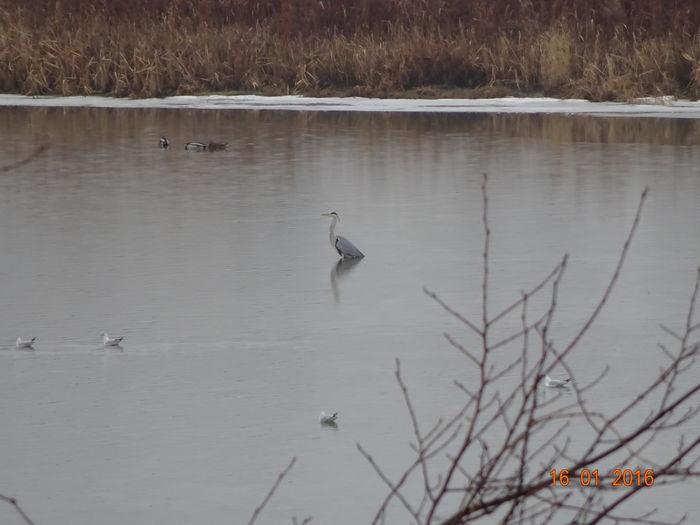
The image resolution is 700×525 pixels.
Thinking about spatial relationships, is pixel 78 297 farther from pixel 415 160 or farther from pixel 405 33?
pixel 405 33

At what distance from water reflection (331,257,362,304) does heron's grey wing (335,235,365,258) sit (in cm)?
4

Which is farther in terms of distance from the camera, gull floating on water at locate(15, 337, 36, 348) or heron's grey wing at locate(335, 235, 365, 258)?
heron's grey wing at locate(335, 235, 365, 258)

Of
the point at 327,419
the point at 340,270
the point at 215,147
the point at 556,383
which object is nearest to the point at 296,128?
the point at 215,147

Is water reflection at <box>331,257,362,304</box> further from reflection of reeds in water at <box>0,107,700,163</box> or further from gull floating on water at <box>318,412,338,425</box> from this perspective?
reflection of reeds in water at <box>0,107,700,163</box>

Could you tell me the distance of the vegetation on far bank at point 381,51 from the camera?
1839 centimetres

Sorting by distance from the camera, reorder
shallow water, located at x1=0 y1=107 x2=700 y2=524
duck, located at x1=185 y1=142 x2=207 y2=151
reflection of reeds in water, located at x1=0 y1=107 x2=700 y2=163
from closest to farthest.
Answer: shallow water, located at x1=0 y1=107 x2=700 y2=524, duck, located at x1=185 y1=142 x2=207 y2=151, reflection of reeds in water, located at x1=0 y1=107 x2=700 y2=163

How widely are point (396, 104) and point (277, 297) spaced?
11.4 m

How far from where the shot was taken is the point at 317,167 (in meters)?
12.5

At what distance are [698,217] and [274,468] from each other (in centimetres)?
567

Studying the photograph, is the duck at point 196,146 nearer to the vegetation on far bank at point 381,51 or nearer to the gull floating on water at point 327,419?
the vegetation on far bank at point 381,51

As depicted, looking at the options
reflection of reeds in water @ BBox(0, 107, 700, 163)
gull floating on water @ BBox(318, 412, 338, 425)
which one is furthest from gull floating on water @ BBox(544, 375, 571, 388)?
reflection of reeds in water @ BBox(0, 107, 700, 163)

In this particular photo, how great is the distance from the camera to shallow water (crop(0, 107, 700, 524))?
4.48m

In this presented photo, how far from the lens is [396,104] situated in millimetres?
18266

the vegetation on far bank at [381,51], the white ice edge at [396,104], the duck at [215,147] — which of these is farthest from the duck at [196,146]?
the vegetation on far bank at [381,51]
